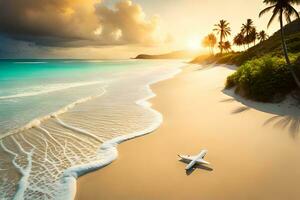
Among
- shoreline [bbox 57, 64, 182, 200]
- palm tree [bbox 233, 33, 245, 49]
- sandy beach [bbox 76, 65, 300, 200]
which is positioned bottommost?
sandy beach [bbox 76, 65, 300, 200]

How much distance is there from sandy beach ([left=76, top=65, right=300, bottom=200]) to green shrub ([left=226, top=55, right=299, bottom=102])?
8.62ft

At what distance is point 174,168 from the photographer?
7.11 metres

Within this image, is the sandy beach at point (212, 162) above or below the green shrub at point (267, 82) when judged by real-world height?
below

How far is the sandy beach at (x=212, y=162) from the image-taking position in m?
5.87

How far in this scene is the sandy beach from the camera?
5.87m

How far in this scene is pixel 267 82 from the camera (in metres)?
15.6

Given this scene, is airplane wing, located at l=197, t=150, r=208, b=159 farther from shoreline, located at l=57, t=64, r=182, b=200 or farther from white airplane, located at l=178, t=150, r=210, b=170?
shoreline, located at l=57, t=64, r=182, b=200

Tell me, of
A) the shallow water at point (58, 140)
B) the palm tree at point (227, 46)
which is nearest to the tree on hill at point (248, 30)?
the palm tree at point (227, 46)

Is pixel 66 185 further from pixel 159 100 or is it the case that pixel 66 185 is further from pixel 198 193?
pixel 159 100

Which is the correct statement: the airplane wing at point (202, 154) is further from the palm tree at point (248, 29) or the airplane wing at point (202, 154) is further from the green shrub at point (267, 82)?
the palm tree at point (248, 29)

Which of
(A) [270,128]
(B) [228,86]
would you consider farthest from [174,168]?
(B) [228,86]

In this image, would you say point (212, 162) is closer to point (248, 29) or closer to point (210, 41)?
point (248, 29)

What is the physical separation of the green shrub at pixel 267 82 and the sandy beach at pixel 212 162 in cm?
263

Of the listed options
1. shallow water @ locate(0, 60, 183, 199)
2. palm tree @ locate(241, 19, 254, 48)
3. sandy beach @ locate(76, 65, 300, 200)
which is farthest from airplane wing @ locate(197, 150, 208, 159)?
palm tree @ locate(241, 19, 254, 48)
